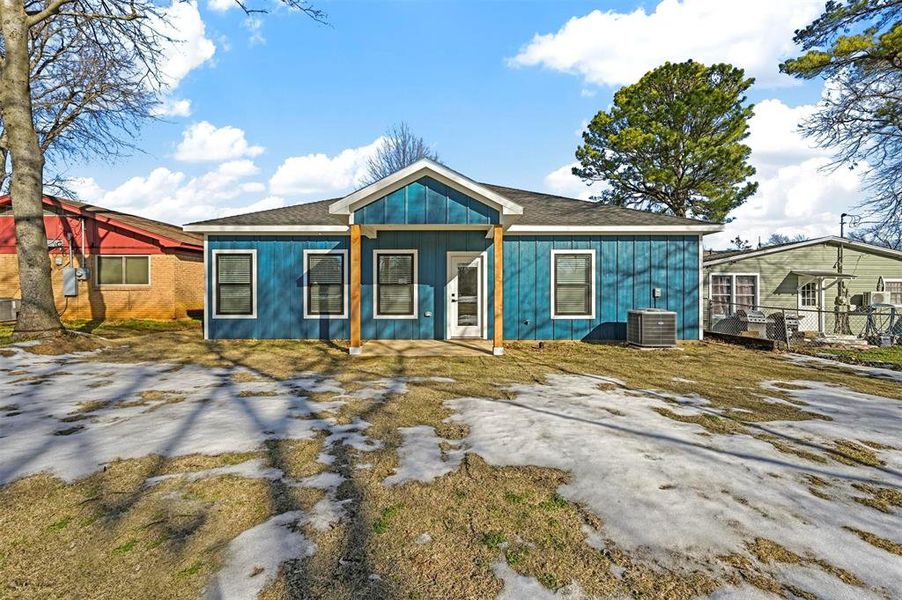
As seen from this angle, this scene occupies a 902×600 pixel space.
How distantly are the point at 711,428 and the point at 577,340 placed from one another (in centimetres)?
621

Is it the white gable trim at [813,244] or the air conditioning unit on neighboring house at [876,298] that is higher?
the white gable trim at [813,244]

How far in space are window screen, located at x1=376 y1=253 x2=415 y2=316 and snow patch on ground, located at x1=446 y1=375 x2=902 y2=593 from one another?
17.9ft

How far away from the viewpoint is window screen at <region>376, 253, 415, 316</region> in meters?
10.4

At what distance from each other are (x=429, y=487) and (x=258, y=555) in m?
1.14

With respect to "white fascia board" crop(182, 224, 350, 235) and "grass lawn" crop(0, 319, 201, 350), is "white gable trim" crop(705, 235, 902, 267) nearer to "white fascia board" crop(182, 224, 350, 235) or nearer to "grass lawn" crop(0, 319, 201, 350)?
"white fascia board" crop(182, 224, 350, 235)

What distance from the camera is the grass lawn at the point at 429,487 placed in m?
2.07

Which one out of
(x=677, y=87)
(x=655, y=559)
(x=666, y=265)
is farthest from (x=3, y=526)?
(x=677, y=87)

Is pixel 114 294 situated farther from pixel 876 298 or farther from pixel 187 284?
Answer: pixel 876 298

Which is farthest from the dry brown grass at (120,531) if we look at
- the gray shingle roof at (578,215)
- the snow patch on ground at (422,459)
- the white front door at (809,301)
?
the white front door at (809,301)

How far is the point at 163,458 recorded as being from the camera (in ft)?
11.1

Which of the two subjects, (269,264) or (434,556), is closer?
(434,556)

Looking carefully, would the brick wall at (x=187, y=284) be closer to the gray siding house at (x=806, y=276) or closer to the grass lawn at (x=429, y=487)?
the grass lawn at (x=429, y=487)

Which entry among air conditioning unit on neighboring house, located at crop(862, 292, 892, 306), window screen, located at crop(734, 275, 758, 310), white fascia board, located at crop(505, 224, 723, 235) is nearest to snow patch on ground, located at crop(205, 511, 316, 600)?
white fascia board, located at crop(505, 224, 723, 235)

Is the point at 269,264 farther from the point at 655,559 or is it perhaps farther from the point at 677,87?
the point at 677,87
